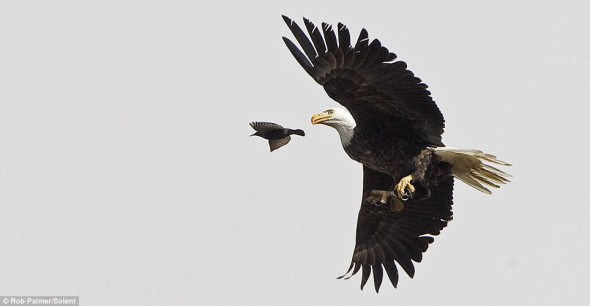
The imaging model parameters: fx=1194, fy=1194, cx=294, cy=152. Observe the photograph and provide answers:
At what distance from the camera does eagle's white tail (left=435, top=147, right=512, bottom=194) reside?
1129 centimetres

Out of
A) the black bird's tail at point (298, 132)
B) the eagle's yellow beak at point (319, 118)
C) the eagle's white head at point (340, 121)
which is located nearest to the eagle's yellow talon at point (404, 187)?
the eagle's white head at point (340, 121)

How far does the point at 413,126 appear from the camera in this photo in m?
11.2

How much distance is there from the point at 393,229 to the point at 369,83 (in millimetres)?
2344

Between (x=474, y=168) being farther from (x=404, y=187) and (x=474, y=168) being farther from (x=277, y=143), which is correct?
(x=277, y=143)

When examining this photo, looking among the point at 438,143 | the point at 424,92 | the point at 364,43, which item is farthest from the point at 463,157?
the point at 364,43

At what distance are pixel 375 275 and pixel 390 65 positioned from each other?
288cm

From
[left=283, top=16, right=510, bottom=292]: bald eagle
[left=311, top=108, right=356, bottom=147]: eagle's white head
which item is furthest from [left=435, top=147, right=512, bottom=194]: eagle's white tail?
[left=311, top=108, right=356, bottom=147]: eagle's white head

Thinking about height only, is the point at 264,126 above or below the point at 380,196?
above

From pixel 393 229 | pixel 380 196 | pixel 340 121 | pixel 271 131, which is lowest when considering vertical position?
pixel 393 229

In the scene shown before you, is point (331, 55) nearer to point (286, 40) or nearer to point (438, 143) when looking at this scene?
point (286, 40)

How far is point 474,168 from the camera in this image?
11.6 metres

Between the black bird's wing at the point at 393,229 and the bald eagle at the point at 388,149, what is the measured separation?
0.4 inches

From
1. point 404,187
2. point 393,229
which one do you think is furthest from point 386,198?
point 393,229

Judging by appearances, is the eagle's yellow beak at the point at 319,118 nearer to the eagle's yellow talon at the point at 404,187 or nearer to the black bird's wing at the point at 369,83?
the black bird's wing at the point at 369,83
